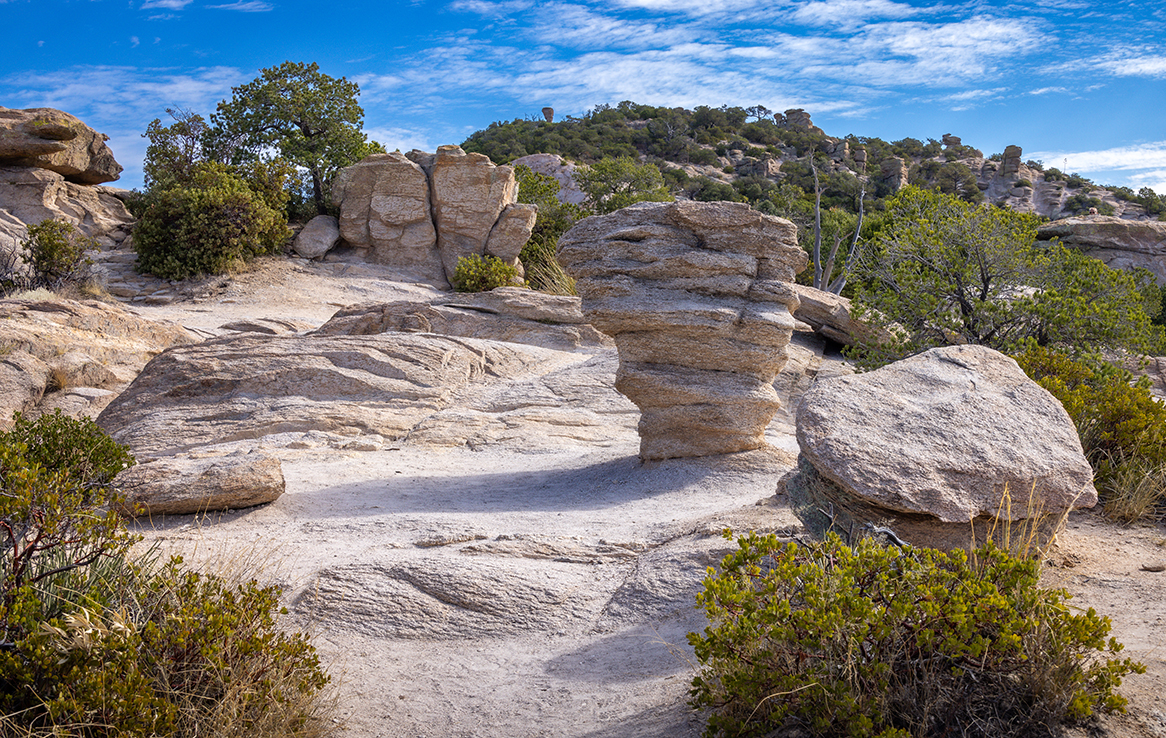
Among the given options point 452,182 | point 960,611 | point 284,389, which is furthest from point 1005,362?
point 452,182

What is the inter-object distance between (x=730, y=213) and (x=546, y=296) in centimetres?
717

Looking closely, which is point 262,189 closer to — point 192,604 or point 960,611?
point 192,604

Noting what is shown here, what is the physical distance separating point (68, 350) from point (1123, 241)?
1097 inches

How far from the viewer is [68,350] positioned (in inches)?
469

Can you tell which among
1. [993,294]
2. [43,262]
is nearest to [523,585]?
[993,294]

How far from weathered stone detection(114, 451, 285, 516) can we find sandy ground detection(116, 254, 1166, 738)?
158 millimetres

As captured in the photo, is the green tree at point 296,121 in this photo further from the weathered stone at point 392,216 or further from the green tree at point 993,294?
the green tree at point 993,294

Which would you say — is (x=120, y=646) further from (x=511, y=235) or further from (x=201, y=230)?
(x=511, y=235)

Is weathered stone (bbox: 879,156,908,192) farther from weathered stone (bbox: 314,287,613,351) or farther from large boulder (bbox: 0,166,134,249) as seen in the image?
large boulder (bbox: 0,166,134,249)

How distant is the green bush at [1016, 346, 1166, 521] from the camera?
6.02 meters

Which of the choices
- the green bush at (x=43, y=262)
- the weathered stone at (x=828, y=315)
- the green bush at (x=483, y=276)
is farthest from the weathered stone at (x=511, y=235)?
the green bush at (x=43, y=262)

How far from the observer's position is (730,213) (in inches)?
349

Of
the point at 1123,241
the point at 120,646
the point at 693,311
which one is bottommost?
the point at 120,646

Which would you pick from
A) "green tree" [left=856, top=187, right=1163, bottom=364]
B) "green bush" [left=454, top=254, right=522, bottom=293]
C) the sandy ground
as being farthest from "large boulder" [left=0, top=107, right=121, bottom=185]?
"green tree" [left=856, top=187, right=1163, bottom=364]
